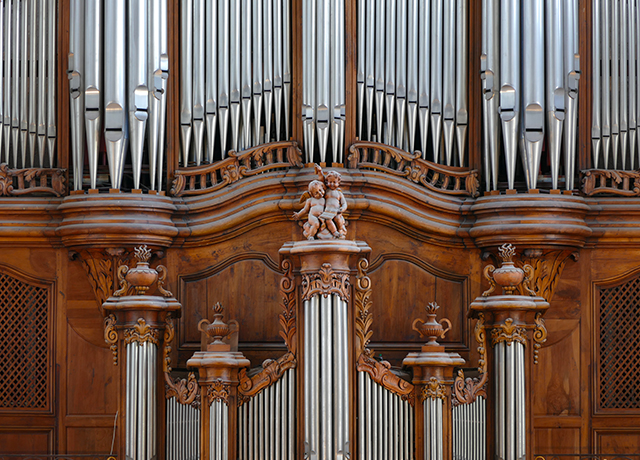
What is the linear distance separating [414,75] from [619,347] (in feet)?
10.3

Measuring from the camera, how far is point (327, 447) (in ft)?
28.4

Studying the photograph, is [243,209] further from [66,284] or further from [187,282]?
[66,284]

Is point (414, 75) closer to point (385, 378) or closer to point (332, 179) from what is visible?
point (332, 179)

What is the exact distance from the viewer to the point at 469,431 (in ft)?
29.3

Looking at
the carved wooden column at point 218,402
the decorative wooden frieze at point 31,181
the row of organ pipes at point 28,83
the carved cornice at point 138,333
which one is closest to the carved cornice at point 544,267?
the carved wooden column at point 218,402

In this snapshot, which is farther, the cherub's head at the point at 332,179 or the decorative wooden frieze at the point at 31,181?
the decorative wooden frieze at the point at 31,181

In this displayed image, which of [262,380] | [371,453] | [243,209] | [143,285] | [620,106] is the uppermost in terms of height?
[620,106]

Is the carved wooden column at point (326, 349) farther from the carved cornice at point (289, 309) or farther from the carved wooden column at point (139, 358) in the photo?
the carved wooden column at point (139, 358)

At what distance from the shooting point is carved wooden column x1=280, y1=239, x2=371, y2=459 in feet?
28.5

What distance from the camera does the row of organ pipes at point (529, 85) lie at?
10.6 meters

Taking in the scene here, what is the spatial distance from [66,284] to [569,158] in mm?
4756

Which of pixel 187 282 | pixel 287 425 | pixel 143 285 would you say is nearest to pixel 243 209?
pixel 187 282

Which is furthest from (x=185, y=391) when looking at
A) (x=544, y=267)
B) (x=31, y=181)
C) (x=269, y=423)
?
(x=544, y=267)

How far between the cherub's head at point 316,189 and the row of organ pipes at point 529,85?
7.59ft
